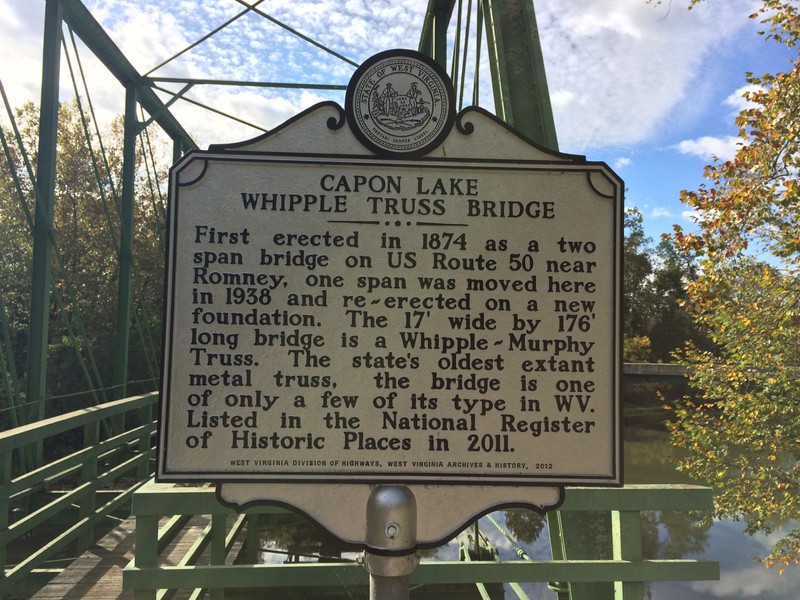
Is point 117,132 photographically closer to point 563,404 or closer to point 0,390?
point 0,390

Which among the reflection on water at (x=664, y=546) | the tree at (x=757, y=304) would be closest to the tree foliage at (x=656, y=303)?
the reflection on water at (x=664, y=546)

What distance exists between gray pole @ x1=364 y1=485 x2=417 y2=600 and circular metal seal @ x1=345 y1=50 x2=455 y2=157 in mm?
1659

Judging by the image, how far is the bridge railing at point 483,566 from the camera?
264 cm

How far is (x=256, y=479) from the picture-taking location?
2436 millimetres

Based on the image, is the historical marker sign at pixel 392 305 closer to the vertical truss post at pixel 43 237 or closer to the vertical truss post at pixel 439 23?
the vertical truss post at pixel 43 237

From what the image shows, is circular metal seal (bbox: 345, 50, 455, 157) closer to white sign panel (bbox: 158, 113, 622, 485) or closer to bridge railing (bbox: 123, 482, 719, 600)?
white sign panel (bbox: 158, 113, 622, 485)

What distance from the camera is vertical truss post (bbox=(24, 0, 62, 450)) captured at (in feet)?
22.1

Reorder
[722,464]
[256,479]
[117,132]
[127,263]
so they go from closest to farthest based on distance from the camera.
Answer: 1. [256,479]
2. [722,464]
3. [127,263]
4. [117,132]

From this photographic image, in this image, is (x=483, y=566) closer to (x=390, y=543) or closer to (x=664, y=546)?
(x=390, y=543)

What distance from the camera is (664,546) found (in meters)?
16.7

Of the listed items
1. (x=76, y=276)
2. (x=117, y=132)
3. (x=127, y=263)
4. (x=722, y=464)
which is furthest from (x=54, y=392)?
(x=722, y=464)

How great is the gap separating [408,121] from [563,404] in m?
1.58

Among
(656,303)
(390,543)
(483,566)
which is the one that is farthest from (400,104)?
(656,303)

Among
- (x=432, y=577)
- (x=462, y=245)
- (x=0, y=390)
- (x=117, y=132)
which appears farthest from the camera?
(x=117, y=132)
